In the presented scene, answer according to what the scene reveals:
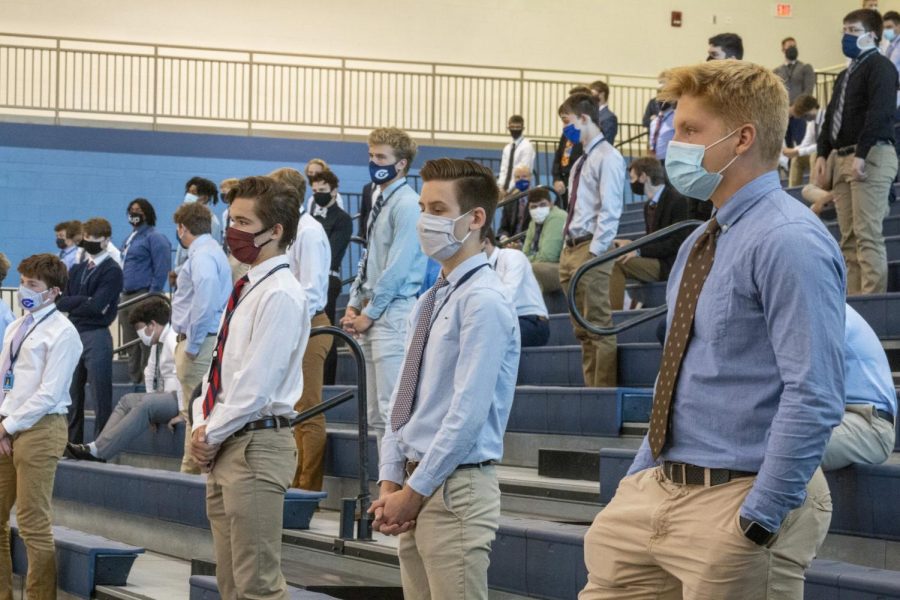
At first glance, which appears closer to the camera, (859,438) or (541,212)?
(859,438)

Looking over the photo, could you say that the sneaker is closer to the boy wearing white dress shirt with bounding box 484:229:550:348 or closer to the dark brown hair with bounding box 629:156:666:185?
the boy wearing white dress shirt with bounding box 484:229:550:348

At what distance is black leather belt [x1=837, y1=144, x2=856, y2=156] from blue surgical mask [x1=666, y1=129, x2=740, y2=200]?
4.63m

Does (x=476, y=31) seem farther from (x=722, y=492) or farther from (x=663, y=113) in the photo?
(x=722, y=492)

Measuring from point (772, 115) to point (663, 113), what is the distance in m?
7.47

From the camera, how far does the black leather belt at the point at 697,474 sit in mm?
2262

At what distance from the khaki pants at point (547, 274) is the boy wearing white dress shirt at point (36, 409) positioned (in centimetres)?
381

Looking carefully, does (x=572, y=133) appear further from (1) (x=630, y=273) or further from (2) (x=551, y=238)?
(2) (x=551, y=238)

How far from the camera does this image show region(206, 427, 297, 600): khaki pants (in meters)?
3.85

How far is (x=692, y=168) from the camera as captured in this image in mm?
2363

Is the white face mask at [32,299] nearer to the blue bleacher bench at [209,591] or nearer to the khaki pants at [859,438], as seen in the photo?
the blue bleacher bench at [209,591]

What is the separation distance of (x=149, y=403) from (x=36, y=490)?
235 cm

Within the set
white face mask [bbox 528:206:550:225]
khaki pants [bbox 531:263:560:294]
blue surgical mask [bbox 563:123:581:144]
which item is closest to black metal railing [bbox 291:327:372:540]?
blue surgical mask [bbox 563:123:581:144]

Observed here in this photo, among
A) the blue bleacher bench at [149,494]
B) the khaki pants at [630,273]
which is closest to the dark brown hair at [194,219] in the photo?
the blue bleacher bench at [149,494]

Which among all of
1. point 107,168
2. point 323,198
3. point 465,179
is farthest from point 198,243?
point 107,168
